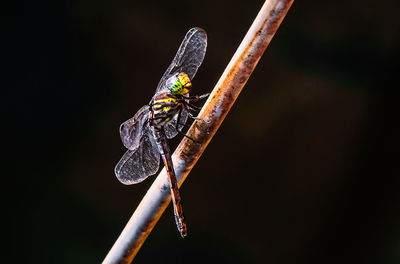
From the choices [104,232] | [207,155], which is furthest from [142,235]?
[104,232]

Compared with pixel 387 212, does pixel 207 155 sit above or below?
above

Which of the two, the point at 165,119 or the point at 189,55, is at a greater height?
the point at 189,55

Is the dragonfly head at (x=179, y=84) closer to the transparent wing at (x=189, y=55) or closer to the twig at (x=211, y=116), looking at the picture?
the transparent wing at (x=189, y=55)

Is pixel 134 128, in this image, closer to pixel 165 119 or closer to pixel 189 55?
pixel 165 119

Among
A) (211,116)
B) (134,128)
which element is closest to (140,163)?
(134,128)

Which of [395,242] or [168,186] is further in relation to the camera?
[395,242]

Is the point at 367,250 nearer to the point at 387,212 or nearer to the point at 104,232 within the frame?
the point at 387,212

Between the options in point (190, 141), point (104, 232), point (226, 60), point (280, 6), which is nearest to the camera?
point (280, 6)
